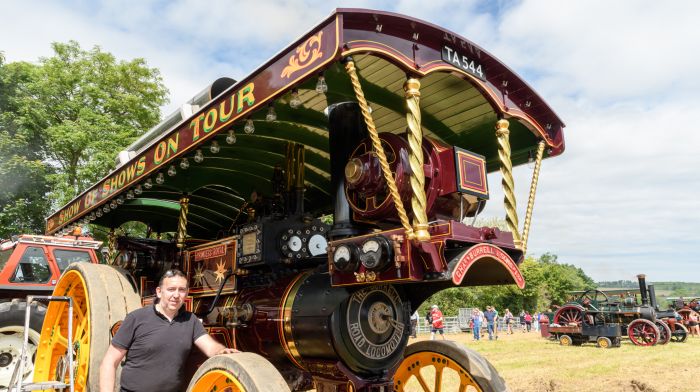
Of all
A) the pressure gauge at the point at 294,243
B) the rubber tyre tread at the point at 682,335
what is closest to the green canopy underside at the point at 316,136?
the pressure gauge at the point at 294,243

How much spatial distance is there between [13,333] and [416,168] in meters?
6.08

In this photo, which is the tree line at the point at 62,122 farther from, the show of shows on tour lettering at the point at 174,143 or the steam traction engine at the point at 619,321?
the steam traction engine at the point at 619,321

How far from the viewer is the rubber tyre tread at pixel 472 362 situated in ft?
11.3

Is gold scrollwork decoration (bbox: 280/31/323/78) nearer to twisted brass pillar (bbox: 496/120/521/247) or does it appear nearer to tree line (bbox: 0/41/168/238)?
twisted brass pillar (bbox: 496/120/521/247)

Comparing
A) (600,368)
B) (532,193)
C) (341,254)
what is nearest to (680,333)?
(600,368)

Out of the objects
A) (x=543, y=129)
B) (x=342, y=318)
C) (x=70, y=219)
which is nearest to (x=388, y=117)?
(x=543, y=129)

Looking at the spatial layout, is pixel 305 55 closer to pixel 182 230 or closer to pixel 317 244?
pixel 317 244

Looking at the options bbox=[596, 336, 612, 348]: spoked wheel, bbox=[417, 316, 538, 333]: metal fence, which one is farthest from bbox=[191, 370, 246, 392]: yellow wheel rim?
bbox=[417, 316, 538, 333]: metal fence

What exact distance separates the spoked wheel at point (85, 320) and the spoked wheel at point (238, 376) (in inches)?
56.7

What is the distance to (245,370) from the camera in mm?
2662

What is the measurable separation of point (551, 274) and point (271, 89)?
50.8m

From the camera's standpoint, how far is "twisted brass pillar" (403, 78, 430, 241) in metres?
2.70

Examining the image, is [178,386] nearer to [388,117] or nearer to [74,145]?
[388,117]

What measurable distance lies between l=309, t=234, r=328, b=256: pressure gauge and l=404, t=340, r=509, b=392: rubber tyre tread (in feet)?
3.45
